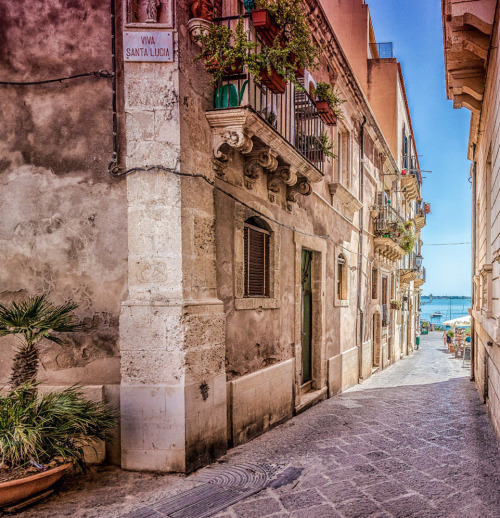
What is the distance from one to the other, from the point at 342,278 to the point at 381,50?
13994 millimetres

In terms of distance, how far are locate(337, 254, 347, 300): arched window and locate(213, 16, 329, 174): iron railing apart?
262cm

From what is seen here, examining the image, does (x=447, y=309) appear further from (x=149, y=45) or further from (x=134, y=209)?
(x=149, y=45)

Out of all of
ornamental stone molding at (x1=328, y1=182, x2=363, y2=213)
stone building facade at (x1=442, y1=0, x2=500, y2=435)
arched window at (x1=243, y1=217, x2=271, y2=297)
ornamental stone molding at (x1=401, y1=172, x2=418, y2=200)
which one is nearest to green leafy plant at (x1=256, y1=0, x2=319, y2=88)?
arched window at (x1=243, y1=217, x2=271, y2=297)

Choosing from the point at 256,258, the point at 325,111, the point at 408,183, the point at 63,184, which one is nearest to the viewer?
the point at 63,184

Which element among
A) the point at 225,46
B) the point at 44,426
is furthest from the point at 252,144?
the point at 44,426

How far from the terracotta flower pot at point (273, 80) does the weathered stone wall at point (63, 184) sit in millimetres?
1786

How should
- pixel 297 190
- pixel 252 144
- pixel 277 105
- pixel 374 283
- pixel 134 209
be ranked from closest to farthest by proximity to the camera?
pixel 134 209 → pixel 252 144 → pixel 277 105 → pixel 297 190 → pixel 374 283

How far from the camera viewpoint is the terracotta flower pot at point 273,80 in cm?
580

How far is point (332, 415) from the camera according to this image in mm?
8156

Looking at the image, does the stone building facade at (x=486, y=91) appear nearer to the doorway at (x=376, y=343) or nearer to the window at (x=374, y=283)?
the window at (x=374, y=283)

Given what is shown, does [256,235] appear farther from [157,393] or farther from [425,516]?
[425,516]

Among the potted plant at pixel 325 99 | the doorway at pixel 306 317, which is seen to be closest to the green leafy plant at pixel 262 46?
the potted plant at pixel 325 99

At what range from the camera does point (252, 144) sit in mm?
5824

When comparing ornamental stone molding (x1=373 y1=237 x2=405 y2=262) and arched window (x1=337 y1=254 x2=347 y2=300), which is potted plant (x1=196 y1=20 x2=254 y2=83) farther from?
ornamental stone molding (x1=373 y1=237 x2=405 y2=262)
